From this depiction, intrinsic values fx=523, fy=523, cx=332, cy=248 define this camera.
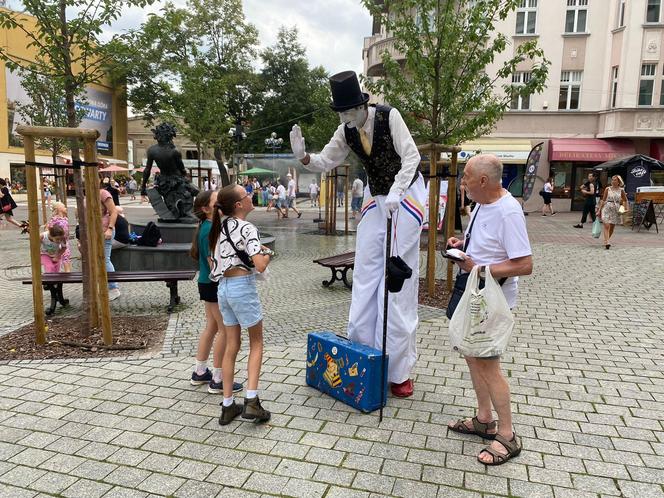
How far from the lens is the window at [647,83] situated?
24031mm

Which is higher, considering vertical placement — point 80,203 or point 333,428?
point 80,203

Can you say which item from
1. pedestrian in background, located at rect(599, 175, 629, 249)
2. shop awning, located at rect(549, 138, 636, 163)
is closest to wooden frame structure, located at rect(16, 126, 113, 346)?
pedestrian in background, located at rect(599, 175, 629, 249)

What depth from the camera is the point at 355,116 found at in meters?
3.77

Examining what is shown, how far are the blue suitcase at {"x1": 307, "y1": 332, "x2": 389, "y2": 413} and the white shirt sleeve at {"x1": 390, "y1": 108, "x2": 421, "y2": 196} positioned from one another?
116 cm

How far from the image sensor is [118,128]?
52062mm

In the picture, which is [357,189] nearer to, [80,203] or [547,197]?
[547,197]

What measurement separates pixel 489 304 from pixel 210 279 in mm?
1969

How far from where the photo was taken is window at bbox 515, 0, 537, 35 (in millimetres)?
25812

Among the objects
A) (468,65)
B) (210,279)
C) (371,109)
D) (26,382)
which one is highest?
(468,65)

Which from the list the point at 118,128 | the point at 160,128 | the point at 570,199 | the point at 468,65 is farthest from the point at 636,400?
the point at 118,128

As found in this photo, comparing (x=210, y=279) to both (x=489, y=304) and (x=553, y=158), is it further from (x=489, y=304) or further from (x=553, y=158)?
(x=553, y=158)

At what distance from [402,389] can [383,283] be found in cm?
82

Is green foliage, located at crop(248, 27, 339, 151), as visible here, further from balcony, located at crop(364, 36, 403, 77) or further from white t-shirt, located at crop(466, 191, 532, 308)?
white t-shirt, located at crop(466, 191, 532, 308)

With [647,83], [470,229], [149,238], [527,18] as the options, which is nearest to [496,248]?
[470,229]
